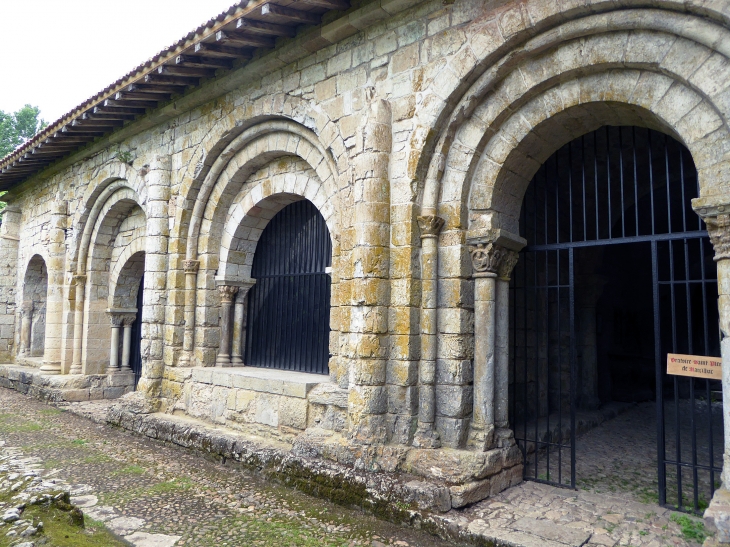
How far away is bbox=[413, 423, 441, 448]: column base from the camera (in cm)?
467

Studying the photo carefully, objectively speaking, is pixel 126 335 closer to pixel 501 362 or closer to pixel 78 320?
pixel 78 320

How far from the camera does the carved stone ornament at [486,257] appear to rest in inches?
185

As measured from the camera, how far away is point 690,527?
12.8ft

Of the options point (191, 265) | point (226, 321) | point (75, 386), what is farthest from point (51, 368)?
point (226, 321)

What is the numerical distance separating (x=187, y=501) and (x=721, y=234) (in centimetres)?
458

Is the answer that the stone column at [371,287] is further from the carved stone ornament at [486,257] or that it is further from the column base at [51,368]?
the column base at [51,368]

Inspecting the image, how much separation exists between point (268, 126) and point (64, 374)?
6749mm

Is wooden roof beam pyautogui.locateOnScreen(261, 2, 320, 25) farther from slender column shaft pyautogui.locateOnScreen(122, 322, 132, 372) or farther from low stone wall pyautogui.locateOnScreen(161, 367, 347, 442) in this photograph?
slender column shaft pyautogui.locateOnScreen(122, 322, 132, 372)

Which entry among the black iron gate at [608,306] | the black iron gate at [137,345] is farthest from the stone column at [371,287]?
the black iron gate at [137,345]

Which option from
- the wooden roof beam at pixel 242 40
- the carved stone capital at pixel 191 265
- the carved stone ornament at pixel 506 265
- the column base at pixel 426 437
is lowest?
the column base at pixel 426 437

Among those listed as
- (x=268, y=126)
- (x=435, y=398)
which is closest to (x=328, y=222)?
(x=268, y=126)

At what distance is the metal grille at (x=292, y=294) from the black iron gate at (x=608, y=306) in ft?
7.67

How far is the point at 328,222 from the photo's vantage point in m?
6.13

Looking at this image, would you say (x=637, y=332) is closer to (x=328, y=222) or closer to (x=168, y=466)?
(x=328, y=222)
